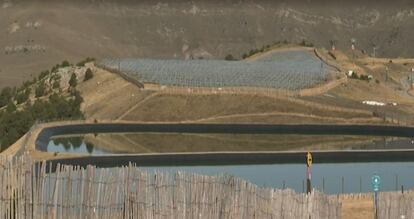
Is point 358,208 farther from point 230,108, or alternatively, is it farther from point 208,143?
point 230,108

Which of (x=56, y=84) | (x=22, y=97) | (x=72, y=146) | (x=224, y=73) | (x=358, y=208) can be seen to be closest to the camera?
(x=358, y=208)

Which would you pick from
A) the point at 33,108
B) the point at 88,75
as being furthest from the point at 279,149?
the point at 88,75

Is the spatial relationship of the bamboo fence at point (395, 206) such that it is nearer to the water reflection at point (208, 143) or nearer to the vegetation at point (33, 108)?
the water reflection at point (208, 143)

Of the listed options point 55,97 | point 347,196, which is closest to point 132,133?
point 55,97

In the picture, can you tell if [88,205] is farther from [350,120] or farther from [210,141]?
[350,120]

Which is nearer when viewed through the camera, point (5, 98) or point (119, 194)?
point (119, 194)

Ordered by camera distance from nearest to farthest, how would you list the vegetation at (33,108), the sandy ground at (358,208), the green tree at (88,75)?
the sandy ground at (358,208), the vegetation at (33,108), the green tree at (88,75)

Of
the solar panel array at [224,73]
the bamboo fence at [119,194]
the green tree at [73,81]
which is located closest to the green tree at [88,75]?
the green tree at [73,81]

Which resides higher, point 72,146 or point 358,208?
point 72,146

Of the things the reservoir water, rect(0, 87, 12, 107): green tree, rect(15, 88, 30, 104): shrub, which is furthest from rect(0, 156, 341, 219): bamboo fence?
rect(0, 87, 12, 107): green tree
